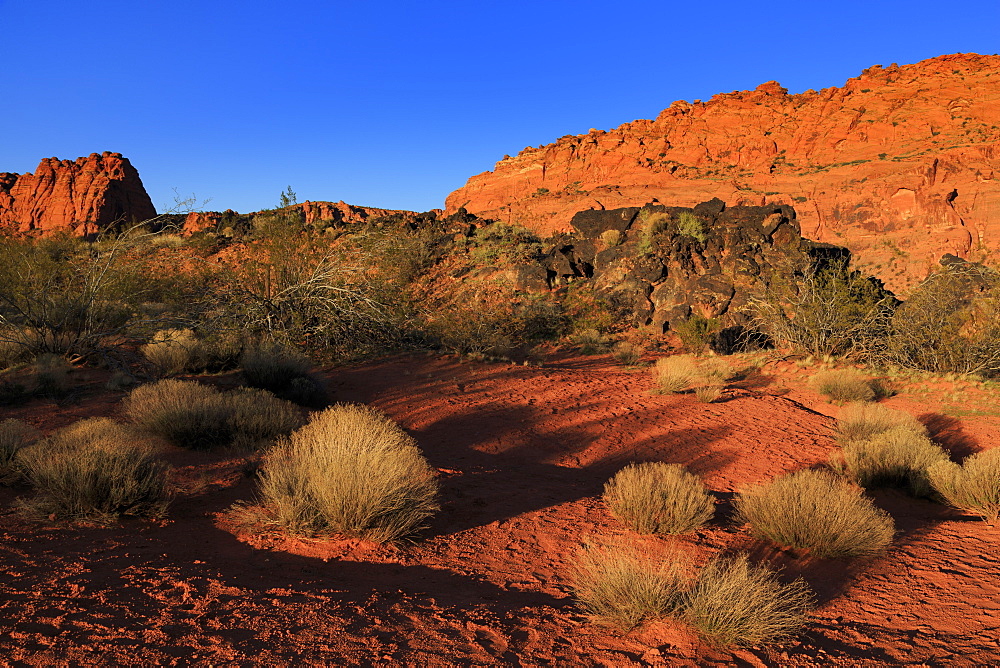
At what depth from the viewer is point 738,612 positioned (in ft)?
10.2

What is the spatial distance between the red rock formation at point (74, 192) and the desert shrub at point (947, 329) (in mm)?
70078

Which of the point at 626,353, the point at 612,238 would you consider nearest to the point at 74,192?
the point at 612,238

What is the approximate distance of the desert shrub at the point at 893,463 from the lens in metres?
7.05

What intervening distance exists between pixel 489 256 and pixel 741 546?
23023 millimetres

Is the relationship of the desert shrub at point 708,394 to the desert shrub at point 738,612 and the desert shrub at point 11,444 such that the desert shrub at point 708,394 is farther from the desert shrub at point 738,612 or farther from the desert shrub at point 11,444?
the desert shrub at point 11,444

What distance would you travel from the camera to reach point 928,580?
14.4ft

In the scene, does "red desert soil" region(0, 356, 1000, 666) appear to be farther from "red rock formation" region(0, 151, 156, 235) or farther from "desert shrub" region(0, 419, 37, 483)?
"red rock formation" region(0, 151, 156, 235)

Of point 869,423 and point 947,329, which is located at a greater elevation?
point 947,329

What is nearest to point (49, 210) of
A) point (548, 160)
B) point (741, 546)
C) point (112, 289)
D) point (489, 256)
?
point (548, 160)

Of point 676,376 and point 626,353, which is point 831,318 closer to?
point 626,353

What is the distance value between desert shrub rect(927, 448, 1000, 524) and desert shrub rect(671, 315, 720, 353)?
11.9 metres

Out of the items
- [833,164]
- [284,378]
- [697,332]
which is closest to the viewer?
[284,378]

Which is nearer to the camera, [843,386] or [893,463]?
[893,463]

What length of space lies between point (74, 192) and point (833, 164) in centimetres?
7714
